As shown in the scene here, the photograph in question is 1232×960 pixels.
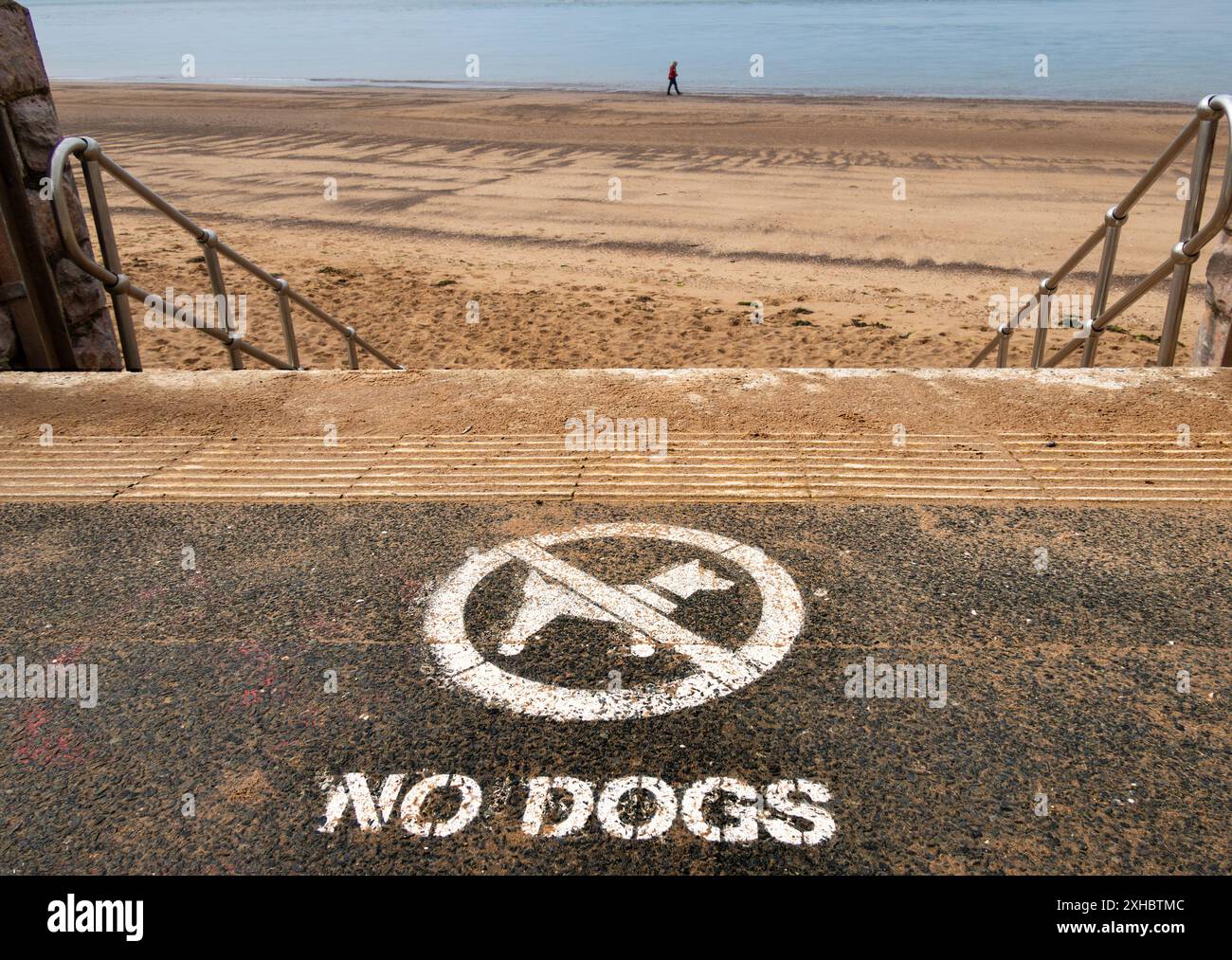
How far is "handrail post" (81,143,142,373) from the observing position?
16.6 ft

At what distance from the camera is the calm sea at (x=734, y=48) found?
3762 cm

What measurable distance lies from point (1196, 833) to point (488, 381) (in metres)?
3.57

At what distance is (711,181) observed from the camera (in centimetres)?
1772

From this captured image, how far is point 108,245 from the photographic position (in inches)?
209

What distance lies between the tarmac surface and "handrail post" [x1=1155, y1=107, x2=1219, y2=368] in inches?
76.8

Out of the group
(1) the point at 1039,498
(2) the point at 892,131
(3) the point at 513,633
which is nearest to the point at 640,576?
(3) the point at 513,633

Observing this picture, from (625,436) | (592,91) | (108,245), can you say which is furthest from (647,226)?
(592,91)

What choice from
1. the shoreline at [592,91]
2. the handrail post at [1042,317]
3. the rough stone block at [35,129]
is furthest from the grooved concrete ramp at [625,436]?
the shoreline at [592,91]

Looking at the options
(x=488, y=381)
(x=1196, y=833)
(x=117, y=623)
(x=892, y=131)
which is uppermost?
(x=892, y=131)

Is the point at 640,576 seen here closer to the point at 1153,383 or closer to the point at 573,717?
the point at 573,717

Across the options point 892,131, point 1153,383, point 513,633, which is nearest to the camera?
point 513,633

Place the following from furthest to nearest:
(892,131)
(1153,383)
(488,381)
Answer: (892,131) < (488,381) < (1153,383)

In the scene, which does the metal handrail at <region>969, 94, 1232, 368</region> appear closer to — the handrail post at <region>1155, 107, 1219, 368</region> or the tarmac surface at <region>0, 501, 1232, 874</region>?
the handrail post at <region>1155, 107, 1219, 368</region>

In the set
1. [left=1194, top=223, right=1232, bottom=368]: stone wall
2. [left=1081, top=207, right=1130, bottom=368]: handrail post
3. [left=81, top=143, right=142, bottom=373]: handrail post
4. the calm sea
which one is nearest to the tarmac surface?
[left=1194, top=223, right=1232, bottom=368]: stone wall
